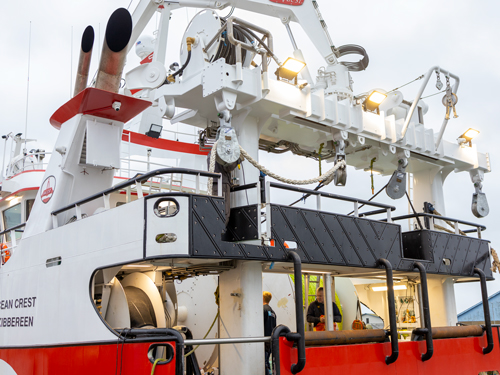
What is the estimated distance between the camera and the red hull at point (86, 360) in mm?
6217

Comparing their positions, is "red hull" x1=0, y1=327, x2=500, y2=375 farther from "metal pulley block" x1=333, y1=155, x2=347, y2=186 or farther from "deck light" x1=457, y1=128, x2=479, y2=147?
"deck light" x1=457, y1=128, x2=479, y2=147

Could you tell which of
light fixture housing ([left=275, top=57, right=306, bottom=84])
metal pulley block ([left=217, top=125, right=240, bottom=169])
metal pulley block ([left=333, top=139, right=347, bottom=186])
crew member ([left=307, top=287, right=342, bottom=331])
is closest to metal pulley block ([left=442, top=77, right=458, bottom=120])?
metal pulley block ([left=333, top=139, right=347, bottom=186])

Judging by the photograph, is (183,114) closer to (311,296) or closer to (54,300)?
(54,300)

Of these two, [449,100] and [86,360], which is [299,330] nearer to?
[86,360]

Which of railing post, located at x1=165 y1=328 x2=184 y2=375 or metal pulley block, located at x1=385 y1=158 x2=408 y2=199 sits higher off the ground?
metal pulley block, located at x1=385 y1=158 x2=408 y2=199

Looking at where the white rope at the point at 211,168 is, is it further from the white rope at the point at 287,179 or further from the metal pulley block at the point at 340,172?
the metal pulley block at the point at 340,172

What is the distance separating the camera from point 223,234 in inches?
295

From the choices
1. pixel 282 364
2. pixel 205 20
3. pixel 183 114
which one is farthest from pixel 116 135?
pixel 282 364

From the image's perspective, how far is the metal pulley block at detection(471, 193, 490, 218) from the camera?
12.8m

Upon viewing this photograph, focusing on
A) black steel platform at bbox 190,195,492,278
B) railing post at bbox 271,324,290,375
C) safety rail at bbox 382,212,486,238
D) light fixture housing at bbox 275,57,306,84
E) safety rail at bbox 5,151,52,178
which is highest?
light fixture housing at bbox 275,57,306,84

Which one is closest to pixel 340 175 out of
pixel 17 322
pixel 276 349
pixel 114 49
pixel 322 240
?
pixel 322 240

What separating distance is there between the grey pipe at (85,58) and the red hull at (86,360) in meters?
4.57

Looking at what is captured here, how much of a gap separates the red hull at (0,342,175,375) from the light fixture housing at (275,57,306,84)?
5145 millimetres

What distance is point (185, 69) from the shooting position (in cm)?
923
